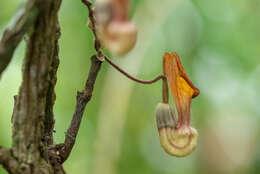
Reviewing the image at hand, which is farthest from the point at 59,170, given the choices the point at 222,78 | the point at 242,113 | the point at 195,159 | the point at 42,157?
the point at 242,113

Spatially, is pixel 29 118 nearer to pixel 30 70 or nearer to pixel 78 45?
pixel 30 70

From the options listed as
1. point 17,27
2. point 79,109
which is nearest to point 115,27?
point 17,27

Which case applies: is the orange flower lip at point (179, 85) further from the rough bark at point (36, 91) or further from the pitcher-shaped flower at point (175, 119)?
the rough bark at point (36, 91)

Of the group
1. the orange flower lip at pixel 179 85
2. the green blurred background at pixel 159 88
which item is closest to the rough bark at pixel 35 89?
the orange flower lip at pixel 179 85

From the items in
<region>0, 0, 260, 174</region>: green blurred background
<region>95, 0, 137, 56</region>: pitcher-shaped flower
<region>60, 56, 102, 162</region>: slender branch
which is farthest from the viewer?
<region>0, 0, 260, 174</region>: green blurred background

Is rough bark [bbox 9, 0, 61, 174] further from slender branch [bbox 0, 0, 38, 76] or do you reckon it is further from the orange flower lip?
the orange flower lip

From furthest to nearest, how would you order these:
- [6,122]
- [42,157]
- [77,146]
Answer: [77,146]
[6,122]
[42,157]

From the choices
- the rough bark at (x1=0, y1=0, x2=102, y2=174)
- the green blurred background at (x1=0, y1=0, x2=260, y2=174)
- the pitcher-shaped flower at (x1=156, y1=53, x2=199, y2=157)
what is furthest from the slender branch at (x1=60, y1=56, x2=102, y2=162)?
the green blurred background at (x1=0, y1=0, x2=260, y2=174)
